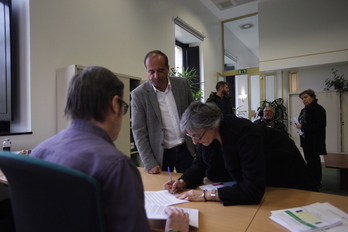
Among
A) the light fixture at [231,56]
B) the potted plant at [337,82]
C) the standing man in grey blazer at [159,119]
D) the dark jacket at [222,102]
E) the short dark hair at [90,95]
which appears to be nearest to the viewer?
the short dark hair at [90,95]

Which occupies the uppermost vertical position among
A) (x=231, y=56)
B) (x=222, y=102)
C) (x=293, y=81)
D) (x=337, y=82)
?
(x=231, y=56)

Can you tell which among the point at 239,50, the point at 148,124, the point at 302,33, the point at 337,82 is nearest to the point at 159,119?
the point at 148,124

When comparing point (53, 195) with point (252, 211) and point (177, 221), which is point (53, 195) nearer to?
point (177, 221)

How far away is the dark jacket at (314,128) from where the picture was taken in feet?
11.2

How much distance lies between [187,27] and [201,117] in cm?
436

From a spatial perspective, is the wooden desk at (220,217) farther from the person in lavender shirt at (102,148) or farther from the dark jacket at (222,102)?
the dark jacket at (222,102)

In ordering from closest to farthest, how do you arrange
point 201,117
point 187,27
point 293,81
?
1. point 201,117
2. point 187,27
3. point 293,81

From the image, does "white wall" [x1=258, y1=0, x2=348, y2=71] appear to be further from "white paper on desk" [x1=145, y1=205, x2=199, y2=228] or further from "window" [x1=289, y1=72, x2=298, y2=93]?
"white paper on desk" [x1=145, y1=205, x2=199, y2=228]

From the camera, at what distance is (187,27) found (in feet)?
16.9

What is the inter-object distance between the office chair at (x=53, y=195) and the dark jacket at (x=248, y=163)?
796 millimetres

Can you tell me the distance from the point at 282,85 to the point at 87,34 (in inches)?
217

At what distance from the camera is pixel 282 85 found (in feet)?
21.5

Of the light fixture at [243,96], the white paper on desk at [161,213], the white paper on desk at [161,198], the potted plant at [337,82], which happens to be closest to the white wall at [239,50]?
the light fixture at [243,96]

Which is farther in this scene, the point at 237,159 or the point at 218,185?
the point at 218,185
